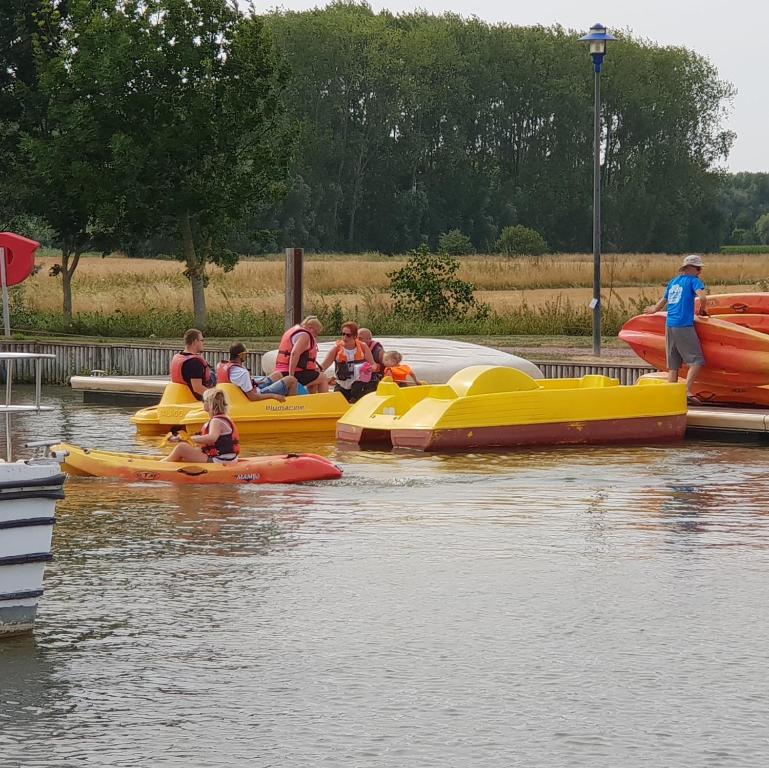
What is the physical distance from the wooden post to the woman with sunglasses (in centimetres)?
475

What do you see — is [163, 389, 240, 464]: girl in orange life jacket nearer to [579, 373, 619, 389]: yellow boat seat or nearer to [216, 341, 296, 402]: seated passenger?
[216, 341, 296, 402]: seated passenger

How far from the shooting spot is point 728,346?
20078mm

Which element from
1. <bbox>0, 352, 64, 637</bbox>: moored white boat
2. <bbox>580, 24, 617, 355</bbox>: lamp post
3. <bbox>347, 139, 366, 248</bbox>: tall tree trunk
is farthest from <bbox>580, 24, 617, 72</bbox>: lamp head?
<bbox>347, 139, 366, 248</bbox>: tall tree trunk

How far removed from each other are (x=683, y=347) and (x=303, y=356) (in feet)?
15.6

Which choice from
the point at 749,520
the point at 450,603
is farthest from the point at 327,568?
the point at 749,520

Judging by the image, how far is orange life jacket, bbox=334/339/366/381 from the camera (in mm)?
21141

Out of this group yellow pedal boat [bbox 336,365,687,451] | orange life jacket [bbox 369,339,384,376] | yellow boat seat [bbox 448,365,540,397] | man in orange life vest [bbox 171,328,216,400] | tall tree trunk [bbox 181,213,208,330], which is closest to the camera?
yellow pedal boat [bbox 336,365,687,451]

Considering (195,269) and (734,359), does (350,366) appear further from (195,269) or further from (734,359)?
(195,269)

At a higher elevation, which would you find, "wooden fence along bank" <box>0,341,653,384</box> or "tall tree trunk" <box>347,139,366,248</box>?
"tall tree trunk" <box>347,139,366,248</box>

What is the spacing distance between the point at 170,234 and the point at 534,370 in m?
14.6

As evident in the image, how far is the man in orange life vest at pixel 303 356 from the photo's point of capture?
19.8 metres

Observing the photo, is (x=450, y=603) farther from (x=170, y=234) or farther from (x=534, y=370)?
(x=170, y=234)

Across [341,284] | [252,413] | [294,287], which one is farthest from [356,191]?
[252,413]

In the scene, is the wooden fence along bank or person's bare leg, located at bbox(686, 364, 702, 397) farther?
the wooden fence along bank
